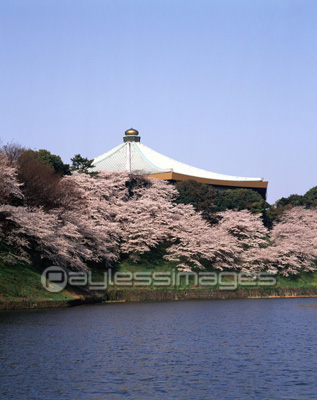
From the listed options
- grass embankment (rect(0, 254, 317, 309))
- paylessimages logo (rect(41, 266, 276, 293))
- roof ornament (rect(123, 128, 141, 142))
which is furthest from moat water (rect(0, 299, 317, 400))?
roof ornament (rect(123, 128, 141, 142))

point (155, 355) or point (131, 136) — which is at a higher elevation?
point (131, 136)

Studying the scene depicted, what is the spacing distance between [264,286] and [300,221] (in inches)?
1012

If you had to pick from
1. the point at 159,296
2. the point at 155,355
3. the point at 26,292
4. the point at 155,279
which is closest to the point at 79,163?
the point at 155,279

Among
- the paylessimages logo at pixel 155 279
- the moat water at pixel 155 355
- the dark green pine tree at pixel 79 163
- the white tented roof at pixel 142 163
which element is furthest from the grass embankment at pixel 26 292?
the white tented roof at pixel 142 163

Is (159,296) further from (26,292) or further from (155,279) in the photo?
(26,292)

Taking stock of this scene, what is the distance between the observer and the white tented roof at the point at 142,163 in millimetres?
98625

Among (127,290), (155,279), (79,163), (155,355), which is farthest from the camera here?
(79,163)

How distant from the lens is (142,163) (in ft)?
331

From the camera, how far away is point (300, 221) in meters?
84.9

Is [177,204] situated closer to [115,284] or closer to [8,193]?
[115,284]

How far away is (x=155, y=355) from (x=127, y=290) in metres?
27.5

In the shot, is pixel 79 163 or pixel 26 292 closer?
pixel 26 292

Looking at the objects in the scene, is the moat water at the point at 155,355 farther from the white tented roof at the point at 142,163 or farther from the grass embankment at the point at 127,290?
the white tented roof at the point at 142,163

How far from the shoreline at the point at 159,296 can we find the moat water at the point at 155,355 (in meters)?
1.58
